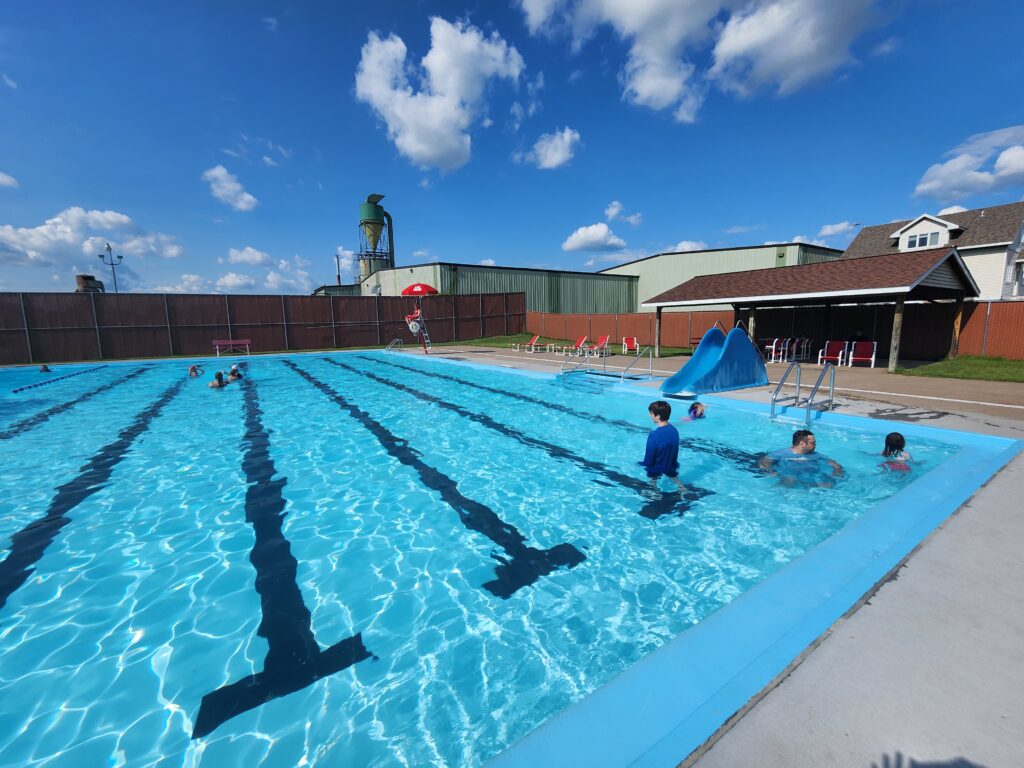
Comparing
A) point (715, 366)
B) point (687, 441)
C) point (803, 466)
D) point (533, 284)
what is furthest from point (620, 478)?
point (533, 284)

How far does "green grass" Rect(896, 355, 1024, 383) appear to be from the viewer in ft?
37.7

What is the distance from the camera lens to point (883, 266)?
13750 millimetres

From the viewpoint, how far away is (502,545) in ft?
14.3

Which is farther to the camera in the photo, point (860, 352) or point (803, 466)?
point (860, 352)

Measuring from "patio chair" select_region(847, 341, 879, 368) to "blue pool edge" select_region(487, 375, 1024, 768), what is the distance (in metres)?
14.0

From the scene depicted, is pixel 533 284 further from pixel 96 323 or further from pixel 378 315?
pixel 96 323

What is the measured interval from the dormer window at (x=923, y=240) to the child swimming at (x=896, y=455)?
28.7m

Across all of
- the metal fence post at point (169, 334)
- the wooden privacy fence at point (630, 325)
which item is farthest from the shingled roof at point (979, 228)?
the metal fence post at point (169, 334)

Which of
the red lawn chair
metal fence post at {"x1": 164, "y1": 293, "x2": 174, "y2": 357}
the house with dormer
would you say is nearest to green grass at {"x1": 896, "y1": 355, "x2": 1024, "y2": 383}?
the red lawn chair

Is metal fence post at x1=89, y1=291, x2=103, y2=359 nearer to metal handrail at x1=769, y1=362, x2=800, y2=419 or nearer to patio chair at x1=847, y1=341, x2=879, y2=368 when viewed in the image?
metal handrail at x1=769, y1=362, x2=800, y2=419

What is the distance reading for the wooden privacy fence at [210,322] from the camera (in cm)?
2017

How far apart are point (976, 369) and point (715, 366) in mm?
9396

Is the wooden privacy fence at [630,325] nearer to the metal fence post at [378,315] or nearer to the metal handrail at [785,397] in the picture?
the metal fence post at [378,315]

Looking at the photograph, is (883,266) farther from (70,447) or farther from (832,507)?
(70,447)
